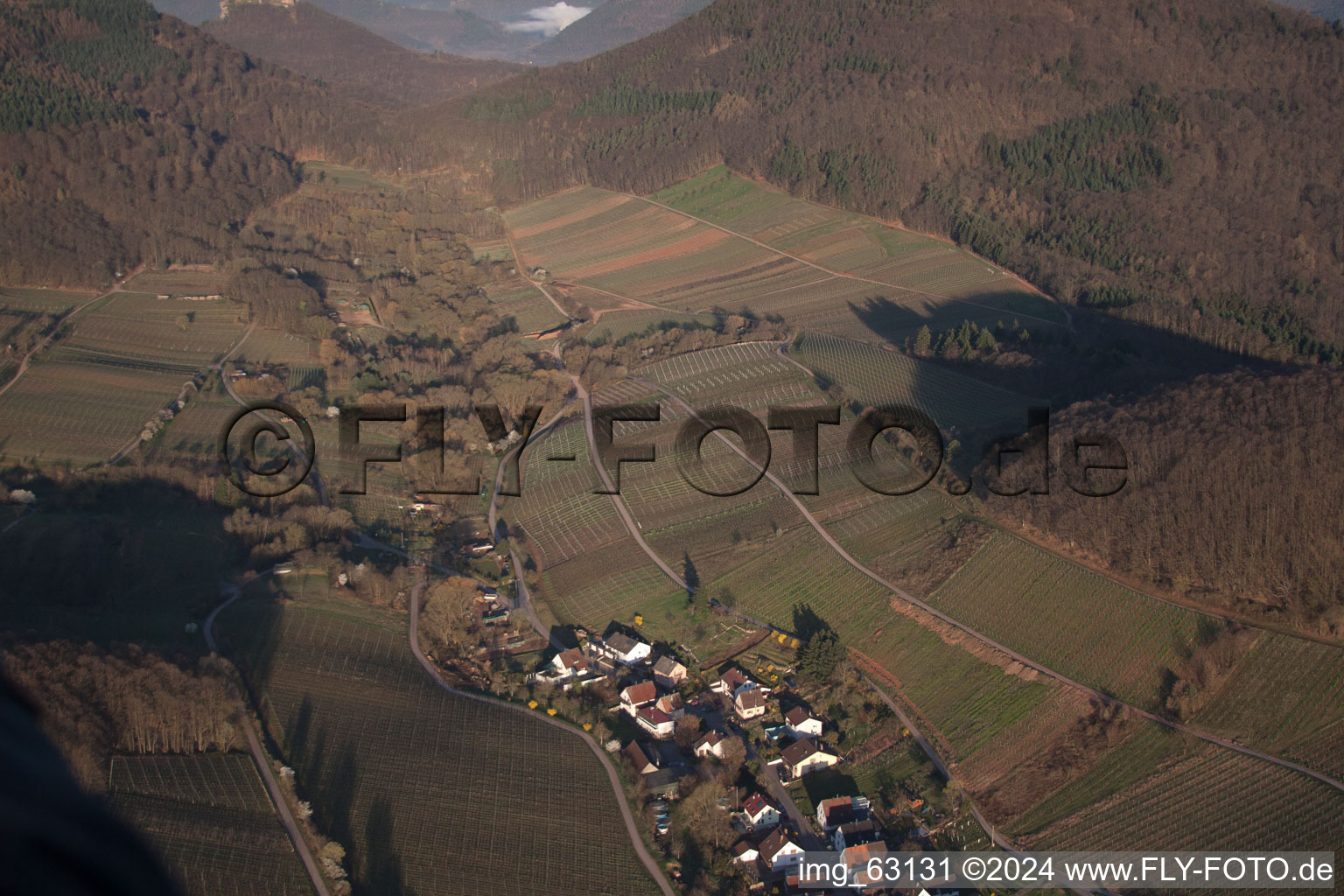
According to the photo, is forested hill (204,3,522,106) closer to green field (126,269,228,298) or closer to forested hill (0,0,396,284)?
forested hill (0,0,396,284)

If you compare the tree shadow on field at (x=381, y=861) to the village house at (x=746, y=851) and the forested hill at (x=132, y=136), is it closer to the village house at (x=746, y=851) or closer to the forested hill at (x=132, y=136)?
the village house at (x=746, y=851)

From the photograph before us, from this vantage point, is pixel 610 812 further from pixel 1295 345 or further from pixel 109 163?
pixel 109 163

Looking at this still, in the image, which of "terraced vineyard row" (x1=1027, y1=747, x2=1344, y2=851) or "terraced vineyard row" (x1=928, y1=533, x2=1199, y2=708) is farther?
"terraced vineyard row" (x1=928, y1=533, x2=1199, y2=708)

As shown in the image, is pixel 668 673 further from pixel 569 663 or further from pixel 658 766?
pixel 658 766

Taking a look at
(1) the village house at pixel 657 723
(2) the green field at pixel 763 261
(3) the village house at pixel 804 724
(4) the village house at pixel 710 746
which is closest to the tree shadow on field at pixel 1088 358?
(2) the green field at pixel 763 261

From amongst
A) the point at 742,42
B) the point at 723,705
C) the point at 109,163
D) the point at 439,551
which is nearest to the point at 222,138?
the point at 109,163

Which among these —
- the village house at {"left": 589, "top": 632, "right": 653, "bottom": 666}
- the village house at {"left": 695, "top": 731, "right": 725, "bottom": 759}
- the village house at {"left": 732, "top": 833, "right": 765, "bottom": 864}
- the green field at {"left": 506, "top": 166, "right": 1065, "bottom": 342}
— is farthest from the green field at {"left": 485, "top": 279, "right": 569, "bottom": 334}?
the village house at {"left": 732, "top": 833, "right": 765, "bottom": 864}

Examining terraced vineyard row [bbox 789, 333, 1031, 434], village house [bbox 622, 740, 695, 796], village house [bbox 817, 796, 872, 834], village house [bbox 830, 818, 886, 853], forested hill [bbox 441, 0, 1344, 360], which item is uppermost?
forested hill [bbox 441, 0, 1344, 360]
